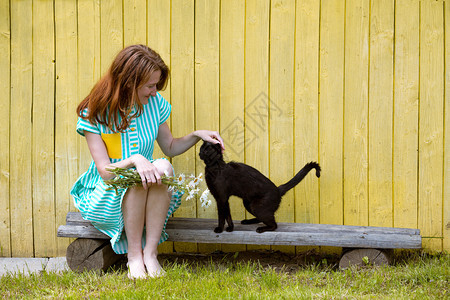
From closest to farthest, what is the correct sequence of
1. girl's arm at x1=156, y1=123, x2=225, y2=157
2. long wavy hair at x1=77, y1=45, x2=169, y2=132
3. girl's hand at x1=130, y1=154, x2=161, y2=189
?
girl's hand at x1=130, y1=154, x2=161, y2=189 → long wavy hair at x1=77, y1=45, x2=169, y2=132 → girl's arm at x1=156, y1=123, x2=225, y2=157

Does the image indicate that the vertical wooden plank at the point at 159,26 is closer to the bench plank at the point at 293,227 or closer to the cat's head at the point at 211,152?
the cat's head at the point at 211,152

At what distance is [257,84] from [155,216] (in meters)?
1.27

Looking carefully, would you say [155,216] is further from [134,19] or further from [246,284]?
[134,19]

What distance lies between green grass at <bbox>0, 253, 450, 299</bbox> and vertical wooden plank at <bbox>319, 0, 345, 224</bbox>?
1.91 ft

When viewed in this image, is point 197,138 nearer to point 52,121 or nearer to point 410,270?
point 52,121

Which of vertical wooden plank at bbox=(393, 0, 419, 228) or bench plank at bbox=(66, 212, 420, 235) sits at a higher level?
vertical wooden plank at bbox=(393, 0, 419, 228)

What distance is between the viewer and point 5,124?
133 inches

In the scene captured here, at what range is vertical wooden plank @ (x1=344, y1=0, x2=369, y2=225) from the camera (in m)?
3.30

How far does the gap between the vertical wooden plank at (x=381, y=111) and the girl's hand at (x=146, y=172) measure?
5.45ft

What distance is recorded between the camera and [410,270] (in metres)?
2.82

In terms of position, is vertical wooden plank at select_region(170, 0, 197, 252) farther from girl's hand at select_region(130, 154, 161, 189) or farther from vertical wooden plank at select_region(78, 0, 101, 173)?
girl's hand at select_region(130, 154, 161, 189)

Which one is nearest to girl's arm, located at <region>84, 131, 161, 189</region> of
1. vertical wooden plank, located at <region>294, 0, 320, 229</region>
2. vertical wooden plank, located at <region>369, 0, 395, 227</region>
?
vertical wooden plank, located at <region>294, 0, 320, 229</region>

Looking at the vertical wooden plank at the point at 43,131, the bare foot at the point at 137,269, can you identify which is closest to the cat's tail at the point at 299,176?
the bare foot at the point at 137,269

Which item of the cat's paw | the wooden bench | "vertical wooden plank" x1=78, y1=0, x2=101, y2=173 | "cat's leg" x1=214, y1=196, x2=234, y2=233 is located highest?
"vertical wooden plank" x1=78, y1=0, x2=101, y2=173
